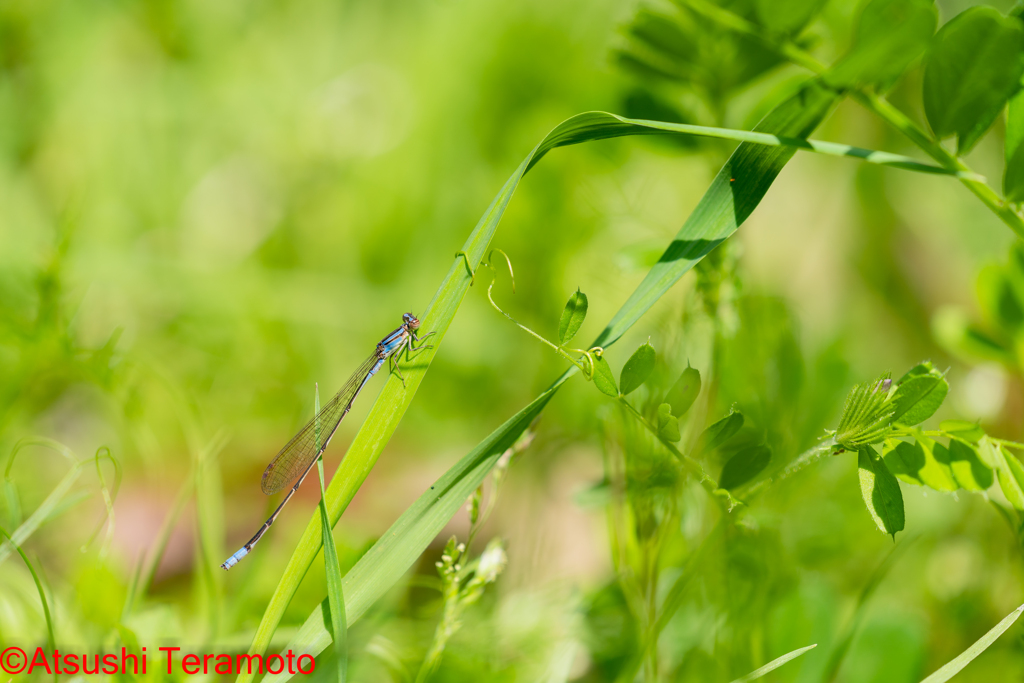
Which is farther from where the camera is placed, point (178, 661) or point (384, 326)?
point (384, 326)

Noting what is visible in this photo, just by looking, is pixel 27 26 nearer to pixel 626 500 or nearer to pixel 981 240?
pixel 626 500

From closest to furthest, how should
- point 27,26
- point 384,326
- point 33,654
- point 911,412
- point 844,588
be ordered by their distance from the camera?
point 911,412 < point 33,654 < point 844,588 < point 384,326 < point 27,26

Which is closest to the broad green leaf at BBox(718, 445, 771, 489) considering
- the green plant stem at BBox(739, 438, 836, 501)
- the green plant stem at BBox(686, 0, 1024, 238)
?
the green plant stem at BBox(739, 438, 836, 501)

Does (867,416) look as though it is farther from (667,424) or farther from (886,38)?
(886,38)

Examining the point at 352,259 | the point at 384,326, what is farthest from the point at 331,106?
the point at 384,326

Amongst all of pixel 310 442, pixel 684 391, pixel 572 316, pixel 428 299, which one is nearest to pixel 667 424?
pixel 684 391

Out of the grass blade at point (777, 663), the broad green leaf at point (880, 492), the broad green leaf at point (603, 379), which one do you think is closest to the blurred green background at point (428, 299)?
the broad green leaf at point (880, 492)
